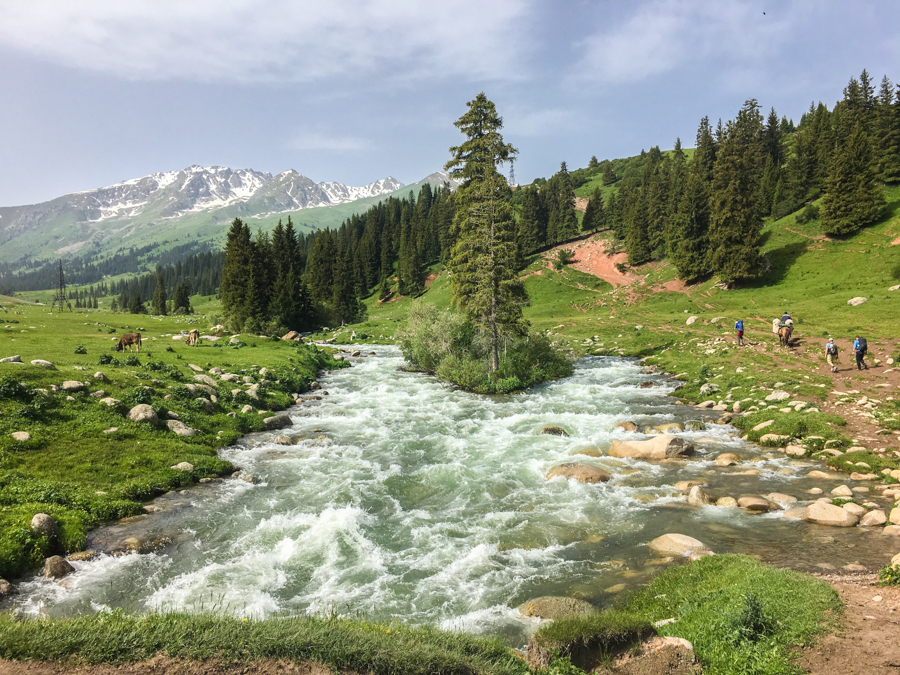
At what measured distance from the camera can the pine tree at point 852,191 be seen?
50.2 metres

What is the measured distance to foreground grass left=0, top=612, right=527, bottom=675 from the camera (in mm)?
5258

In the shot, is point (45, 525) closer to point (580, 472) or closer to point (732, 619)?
point (732, 619)

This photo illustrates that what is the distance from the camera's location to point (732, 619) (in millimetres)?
6707

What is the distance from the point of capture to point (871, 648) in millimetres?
6184

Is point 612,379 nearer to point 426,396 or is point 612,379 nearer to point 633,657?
point 426,396

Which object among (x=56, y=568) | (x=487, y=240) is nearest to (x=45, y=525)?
(x=56, y=568)

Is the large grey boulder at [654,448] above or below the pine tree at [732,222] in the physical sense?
below

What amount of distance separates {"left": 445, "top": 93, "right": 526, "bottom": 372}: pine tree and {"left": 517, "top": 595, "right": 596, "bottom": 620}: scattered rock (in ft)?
72.0

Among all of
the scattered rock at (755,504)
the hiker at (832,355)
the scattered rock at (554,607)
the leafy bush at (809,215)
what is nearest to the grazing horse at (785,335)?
the hiker at (832,355)

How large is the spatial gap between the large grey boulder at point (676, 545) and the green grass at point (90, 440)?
14.8 meters

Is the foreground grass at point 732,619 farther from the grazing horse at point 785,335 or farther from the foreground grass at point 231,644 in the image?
the grazing horse at point 785,335

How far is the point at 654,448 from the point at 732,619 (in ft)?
36.8

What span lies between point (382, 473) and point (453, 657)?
37.1 ft

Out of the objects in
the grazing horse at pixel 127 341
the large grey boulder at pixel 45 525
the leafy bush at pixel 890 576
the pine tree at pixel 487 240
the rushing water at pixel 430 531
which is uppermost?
the pine tree at pixel 487 240
